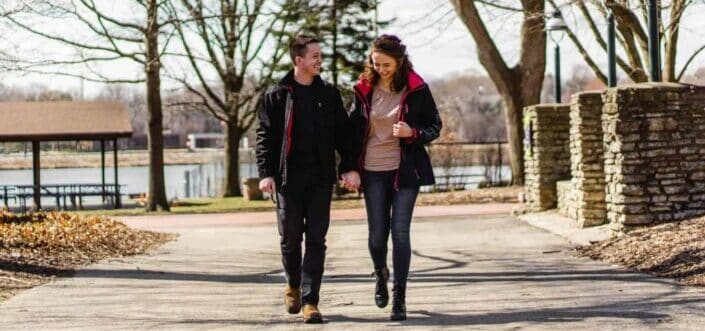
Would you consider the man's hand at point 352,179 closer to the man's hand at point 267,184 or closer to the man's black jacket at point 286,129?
the man's black jacket at point 286,129

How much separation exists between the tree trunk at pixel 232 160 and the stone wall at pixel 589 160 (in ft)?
90.4

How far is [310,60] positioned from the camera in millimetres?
7449

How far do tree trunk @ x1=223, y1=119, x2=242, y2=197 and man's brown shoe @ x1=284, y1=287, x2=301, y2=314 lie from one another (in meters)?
34.3

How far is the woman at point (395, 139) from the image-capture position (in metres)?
7.50

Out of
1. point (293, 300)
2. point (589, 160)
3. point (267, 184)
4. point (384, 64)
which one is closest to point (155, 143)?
point (589, 160)

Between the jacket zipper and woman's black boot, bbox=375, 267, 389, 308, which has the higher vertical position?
the jacket zipper

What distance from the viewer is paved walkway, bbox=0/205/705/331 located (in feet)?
25.0

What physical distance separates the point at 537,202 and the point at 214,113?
2409 centimetres

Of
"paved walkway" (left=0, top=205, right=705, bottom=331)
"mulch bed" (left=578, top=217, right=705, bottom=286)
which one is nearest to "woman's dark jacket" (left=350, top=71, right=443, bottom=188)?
"paved walkway" (left=0, top=205, right=705, bottom=331)

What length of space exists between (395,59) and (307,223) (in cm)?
120

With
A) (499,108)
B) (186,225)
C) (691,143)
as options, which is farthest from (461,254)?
(499,108)

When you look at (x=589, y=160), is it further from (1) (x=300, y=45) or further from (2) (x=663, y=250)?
(1) (x=300, y=45)

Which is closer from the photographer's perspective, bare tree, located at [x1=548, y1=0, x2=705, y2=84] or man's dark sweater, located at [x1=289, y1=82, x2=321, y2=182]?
man's dark sweater, located at [x1=289, y1=82, x2=321, y2=182]

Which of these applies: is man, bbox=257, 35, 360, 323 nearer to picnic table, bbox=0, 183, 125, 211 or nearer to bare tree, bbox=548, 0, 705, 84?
bare tree, bbox=548, 0, 705, 84
